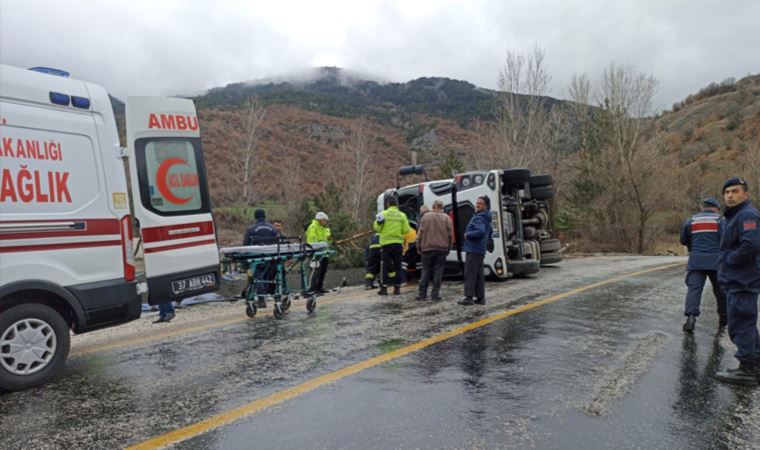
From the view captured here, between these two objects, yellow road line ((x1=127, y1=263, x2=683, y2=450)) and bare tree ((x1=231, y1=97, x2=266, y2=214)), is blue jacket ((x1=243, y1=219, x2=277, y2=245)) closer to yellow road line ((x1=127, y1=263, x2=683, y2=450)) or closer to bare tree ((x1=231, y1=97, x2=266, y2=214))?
yellow road line ((x1=127, y1=263, x2=683, y2=450))

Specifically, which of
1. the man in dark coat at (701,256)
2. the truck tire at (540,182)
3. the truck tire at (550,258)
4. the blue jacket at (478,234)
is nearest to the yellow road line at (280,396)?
the blue jacket at (478,234)

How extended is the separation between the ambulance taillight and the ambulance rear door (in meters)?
0.29

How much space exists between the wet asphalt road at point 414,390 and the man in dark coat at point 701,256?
361 millimetres

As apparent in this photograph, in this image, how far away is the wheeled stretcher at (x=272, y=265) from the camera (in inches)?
263

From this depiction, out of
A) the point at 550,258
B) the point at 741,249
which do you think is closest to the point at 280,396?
the point at 741,249

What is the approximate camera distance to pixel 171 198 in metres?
5.43

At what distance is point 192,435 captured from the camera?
127 inches

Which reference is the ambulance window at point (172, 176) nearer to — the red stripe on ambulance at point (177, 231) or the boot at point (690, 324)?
the red stripe on ambulance at point (177, 231)

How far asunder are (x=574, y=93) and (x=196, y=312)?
32.2 m

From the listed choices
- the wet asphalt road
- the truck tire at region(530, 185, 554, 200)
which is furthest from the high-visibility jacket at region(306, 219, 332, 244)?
the truck tire at region(530, 185, 554, 200)

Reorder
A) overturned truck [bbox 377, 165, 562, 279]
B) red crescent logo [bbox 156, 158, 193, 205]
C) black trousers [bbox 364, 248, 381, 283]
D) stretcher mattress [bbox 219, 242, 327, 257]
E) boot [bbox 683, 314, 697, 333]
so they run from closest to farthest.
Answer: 1. red crescent logo [bbox 156, 158, 193, 205]
2. boot [bbox 683, 314, 697, 333]
3. stretcher mattress [bbox 219, 242, 327, 257]
4. overturned truck [bbox 377, 165, 562, 279]
5. black trousers [bbox 364, 248, 381, 283]

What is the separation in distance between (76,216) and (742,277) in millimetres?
5747

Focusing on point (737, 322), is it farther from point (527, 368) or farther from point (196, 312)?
point (196, 312)

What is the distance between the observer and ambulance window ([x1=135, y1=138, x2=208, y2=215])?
5.27 m
